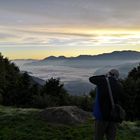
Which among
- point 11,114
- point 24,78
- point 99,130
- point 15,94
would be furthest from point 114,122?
point 24,78

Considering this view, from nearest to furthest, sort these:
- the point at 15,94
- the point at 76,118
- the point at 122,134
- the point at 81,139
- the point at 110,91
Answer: the point at 110,91
the point at 81,139
the point at 122,134
the point at 76,118
the point at 15,94

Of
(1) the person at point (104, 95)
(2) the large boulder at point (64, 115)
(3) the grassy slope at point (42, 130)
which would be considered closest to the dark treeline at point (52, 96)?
(2) the large boulder at point (64, 115)

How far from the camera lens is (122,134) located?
46.7ft

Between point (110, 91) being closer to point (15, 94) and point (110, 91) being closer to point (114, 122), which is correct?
point (114, 122)

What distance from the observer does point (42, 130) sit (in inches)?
563

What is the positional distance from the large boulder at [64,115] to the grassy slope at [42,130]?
28cm

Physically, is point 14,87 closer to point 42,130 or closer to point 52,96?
point 52,96

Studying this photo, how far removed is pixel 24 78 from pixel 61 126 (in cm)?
3750

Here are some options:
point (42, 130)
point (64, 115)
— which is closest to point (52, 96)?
point (64, 115)

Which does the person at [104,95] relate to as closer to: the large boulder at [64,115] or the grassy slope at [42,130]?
the grassy slope at [42,130]

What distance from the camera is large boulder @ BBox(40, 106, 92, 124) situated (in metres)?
15.2

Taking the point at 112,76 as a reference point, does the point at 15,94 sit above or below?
below

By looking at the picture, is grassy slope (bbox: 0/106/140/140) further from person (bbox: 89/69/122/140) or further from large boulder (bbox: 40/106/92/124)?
person (bbox: 89/69/122/140)

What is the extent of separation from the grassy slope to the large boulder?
0.91 feet
